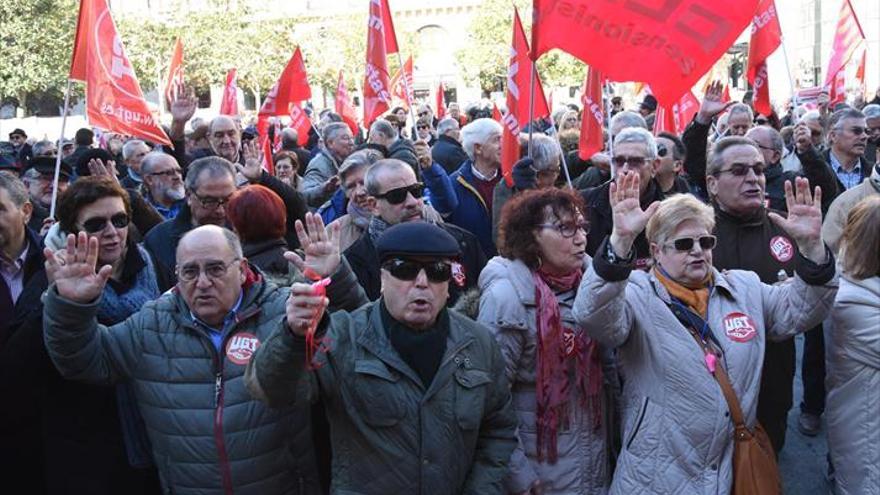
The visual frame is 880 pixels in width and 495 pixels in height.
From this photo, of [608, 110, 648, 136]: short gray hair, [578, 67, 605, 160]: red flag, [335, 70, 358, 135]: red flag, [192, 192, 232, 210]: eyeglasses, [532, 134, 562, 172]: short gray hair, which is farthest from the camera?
[335, 70, 358, 135]: red flag

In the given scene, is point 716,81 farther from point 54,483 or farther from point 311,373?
point 54,483

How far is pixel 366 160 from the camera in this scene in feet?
17.2

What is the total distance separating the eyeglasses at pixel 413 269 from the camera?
286 cm

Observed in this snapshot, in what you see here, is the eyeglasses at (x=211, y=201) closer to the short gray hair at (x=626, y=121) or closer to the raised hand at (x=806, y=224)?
the raised hand at (x=806, y=224)

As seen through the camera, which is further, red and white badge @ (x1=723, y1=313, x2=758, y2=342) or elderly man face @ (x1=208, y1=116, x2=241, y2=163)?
elderly man face @ (x1=208, y1=116, x2=241, y2=163)

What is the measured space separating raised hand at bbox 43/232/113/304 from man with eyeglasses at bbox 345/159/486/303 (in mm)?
1471

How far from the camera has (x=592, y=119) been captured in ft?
22.4

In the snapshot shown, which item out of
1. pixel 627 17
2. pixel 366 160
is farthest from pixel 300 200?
pixel 627 17

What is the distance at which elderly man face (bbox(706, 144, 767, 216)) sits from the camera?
418 centimetres

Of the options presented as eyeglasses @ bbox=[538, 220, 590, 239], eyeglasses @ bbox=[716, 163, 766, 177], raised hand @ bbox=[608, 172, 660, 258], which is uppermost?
eyeglasses @ bbox=[716, 163, 766, 177]

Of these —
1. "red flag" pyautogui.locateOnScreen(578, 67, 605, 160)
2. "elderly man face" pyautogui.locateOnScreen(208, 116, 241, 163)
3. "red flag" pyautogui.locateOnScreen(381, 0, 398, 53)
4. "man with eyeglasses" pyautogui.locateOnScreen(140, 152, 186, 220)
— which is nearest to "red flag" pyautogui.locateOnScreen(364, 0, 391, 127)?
"red flag" pyautogui.locateOnScreen(381, 0, 398, 53)

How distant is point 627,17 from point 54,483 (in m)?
3.25

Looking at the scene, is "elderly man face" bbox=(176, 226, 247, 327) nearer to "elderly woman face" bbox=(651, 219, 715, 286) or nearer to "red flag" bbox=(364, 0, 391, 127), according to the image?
"elderly woman face" bbox=(651, 219, 715, 286)

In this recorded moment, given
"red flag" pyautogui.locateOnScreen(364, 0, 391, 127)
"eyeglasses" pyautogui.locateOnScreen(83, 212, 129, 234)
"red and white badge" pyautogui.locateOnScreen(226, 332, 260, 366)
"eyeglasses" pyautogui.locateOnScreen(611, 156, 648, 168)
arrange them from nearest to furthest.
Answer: "red and white badge" pyautogui.locateOnScreen(226, 332, 260, 366) → "eyeglasses" pyautogui.locateOnScreen(83, 212, 129, 234) → "eyeglasses" pyautogui.locateOnScreen(611, 156, 648, 168) → "red flag" pyautogui.locateOnScreen(364, 0, 391, 127)
